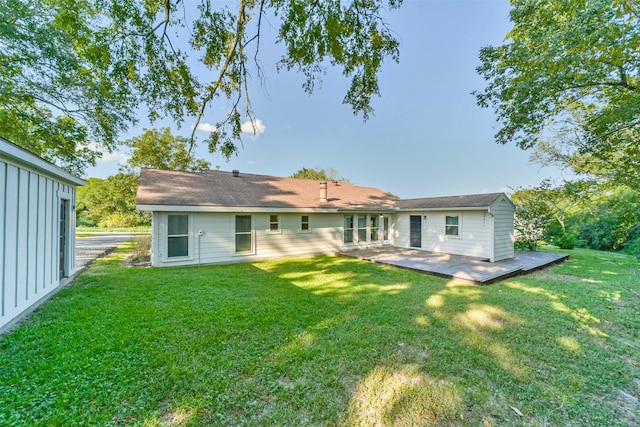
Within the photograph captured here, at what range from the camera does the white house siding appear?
27.5ft

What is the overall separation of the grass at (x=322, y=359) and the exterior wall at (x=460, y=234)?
4.03 metres

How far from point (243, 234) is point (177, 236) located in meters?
2.24

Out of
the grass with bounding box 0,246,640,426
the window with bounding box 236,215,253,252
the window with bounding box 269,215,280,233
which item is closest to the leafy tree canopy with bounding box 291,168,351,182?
the window with bounding box 269,215,280,233

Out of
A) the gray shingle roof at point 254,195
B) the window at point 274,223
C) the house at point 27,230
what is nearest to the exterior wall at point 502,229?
the gray shingle roof at point 254,195

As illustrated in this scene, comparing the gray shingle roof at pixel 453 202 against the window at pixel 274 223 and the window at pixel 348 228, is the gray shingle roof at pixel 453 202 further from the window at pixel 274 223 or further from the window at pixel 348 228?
the window at pixel 274 223

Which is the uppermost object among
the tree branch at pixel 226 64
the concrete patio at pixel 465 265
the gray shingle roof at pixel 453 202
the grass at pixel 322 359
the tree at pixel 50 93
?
the tree at pixel 50 93

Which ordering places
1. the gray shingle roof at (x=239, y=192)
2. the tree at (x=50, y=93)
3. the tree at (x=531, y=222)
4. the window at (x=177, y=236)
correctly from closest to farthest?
the tree at (x=50, y=93)
the window at (x=177, y=236)
the gray shingle roof at (x=239, y=192)
the tree at (x=531, y=222)

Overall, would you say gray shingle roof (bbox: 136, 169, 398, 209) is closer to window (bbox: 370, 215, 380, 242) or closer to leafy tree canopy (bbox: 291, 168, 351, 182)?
window (bbox: 370, 215, 380, 242)

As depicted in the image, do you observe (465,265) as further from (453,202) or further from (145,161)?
(145,161)

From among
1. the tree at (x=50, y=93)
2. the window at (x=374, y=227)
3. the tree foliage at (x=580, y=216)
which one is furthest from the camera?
the window at (x=374, y=227)

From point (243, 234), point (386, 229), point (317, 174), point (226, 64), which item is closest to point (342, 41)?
point (226, 64)

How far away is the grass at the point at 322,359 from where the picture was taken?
2223 millimetres

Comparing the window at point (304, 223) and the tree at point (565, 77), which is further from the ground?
the tree at point (565, 77)

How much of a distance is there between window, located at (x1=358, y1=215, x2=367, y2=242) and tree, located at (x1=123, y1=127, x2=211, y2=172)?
13117 mm
